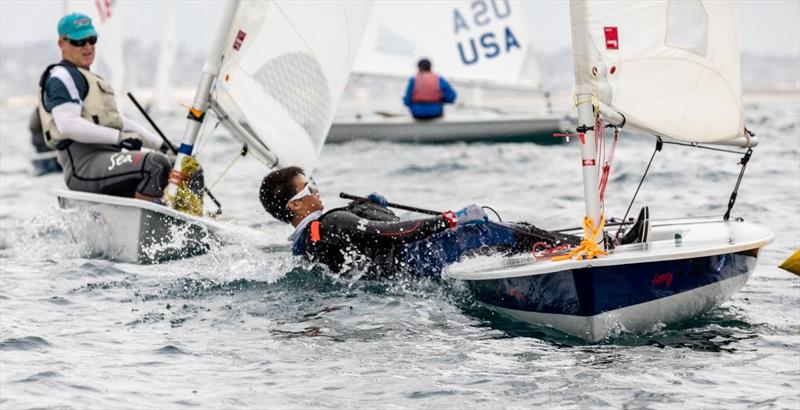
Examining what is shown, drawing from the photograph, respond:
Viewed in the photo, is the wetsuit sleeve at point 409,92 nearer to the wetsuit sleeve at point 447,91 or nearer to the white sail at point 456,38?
the wetsuit sleeve at point 447,91

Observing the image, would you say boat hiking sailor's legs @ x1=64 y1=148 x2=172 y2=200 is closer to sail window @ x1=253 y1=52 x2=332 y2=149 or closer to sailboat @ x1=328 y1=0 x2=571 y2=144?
sail window @ x1=253 y1=52 x2=332 y2=149

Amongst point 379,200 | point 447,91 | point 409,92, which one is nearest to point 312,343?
point 379,200

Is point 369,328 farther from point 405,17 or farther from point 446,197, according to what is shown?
point 405,17

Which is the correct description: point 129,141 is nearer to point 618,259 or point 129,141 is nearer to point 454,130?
point 618,259

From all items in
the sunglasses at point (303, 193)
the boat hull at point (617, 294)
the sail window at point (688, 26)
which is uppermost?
the sail window at point (688, 26)

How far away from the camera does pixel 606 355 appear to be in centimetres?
448

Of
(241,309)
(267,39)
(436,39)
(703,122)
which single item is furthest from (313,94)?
(436,39)

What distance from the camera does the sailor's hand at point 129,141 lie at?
23.1 ft

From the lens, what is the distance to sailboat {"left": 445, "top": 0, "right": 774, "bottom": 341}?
4512 millimetres

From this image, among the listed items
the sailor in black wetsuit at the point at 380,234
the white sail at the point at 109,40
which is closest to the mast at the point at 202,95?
the sailor in black wetsuit at the point at 380,234

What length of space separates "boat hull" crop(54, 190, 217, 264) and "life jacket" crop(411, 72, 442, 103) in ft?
28.4

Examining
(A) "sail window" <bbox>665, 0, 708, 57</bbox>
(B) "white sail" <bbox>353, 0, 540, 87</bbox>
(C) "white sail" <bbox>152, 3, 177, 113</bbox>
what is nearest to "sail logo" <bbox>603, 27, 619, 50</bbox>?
(A) "sail window" <bbox>665, 0, 708, 57</bbox>

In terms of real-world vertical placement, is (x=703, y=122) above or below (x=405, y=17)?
below

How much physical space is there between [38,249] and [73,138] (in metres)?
0.90
